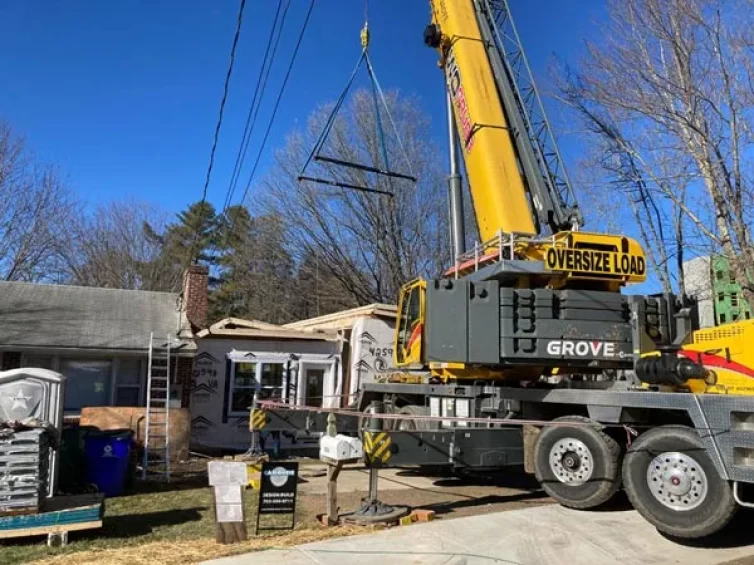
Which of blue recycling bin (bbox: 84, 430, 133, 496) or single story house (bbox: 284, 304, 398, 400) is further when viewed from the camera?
single story house (bbox: 284, 304, 398, 400)

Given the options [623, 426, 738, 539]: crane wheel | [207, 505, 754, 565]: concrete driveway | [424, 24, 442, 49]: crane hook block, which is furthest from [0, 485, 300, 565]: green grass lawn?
[424, 24, 442, 49]: crane hook block

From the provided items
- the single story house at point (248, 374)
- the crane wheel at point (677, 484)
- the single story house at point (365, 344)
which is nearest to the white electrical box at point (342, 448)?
the crane wheel at point (677, 484)

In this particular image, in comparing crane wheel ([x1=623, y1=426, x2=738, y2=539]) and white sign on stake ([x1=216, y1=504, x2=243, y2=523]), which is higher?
crane wheel ([x1=623, y1=426, x2=738, y2=539])

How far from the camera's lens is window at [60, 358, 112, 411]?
1415 cm

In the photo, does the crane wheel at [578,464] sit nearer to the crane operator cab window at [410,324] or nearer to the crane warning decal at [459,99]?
the crane operator cab window at [410,324]

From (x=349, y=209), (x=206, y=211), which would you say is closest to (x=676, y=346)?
(x=349, y=209)

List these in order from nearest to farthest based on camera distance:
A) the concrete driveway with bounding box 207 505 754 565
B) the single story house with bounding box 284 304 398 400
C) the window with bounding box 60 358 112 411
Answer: the concrete driveway with bounding box 207 505 754 565 < the window with bounding box 60 358 112 411 < the single story house with bounding box 284 304 398 400

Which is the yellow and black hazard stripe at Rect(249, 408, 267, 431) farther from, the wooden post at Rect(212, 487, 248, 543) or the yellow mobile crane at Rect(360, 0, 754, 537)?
the wooden post at Rect(212, 487, 248, 543)

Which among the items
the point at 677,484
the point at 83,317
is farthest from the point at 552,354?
the point at 83,317

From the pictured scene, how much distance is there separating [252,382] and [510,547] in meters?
10.7

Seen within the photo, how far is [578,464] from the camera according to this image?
8109 millimetres

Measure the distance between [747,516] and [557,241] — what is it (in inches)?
167

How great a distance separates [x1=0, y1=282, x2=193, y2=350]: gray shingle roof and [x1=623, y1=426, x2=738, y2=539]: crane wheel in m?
10.6

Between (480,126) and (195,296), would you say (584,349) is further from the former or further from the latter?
(195,296)
